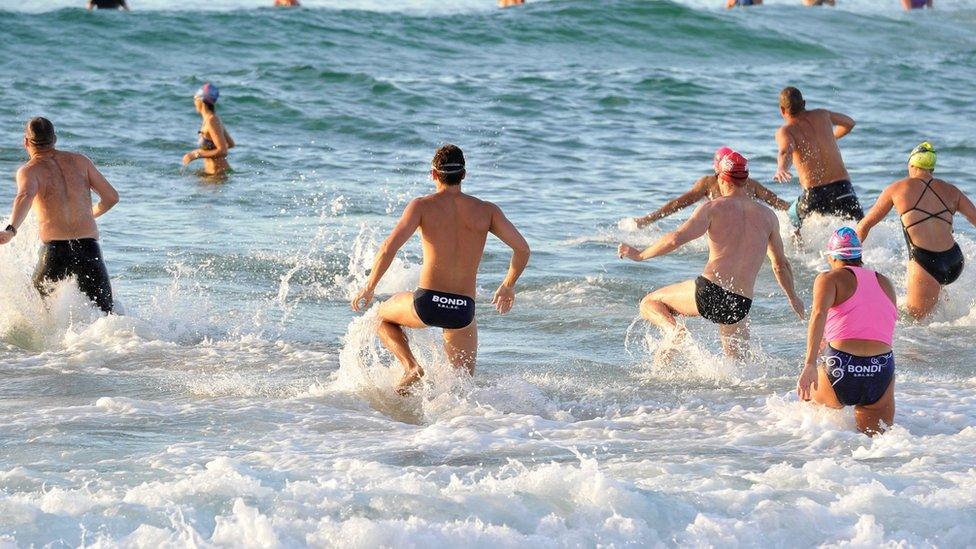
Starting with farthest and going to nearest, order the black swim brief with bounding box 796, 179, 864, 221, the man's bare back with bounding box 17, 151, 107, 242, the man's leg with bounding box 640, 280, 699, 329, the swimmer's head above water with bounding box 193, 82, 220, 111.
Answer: the swimmer's head above water with bounding box 193, 82, 220, 111 < the black swim brief with bounding box 796, 179, 864, 221 < the man's bare back with bounding box 17, 151, 107, 242 < the man's leg with bounding box 640, 280, 699, 329

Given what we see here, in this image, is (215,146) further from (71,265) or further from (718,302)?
(718,302)

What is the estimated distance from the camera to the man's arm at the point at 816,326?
6.88 meters

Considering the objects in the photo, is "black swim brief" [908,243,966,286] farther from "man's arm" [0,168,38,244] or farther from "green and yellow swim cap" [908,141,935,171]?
"man's arm" [0,168,38,244]

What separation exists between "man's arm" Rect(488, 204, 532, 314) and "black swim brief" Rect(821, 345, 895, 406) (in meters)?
1.79

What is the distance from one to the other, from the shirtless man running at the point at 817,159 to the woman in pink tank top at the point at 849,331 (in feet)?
15.1

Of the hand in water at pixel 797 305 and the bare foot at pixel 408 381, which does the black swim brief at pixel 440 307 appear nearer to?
the bare foot at pixel 408 381

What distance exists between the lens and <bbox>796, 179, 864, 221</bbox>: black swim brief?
459 inches

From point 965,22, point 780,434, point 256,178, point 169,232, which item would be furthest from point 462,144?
point 965,22

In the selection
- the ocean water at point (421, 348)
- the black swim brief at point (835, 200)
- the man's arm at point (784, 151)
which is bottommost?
the ocean water at point (421, 348)

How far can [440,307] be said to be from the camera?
7.62 metres

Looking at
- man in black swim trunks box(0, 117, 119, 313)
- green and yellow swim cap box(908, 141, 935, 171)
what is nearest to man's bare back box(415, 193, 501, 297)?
man in black swim trunks box(0, 117, 119, 313)

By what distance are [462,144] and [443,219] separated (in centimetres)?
1082

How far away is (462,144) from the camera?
18.3 metres

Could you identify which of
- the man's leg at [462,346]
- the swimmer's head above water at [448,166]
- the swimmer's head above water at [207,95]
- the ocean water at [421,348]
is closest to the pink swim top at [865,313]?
the ocean water at [421,348]
